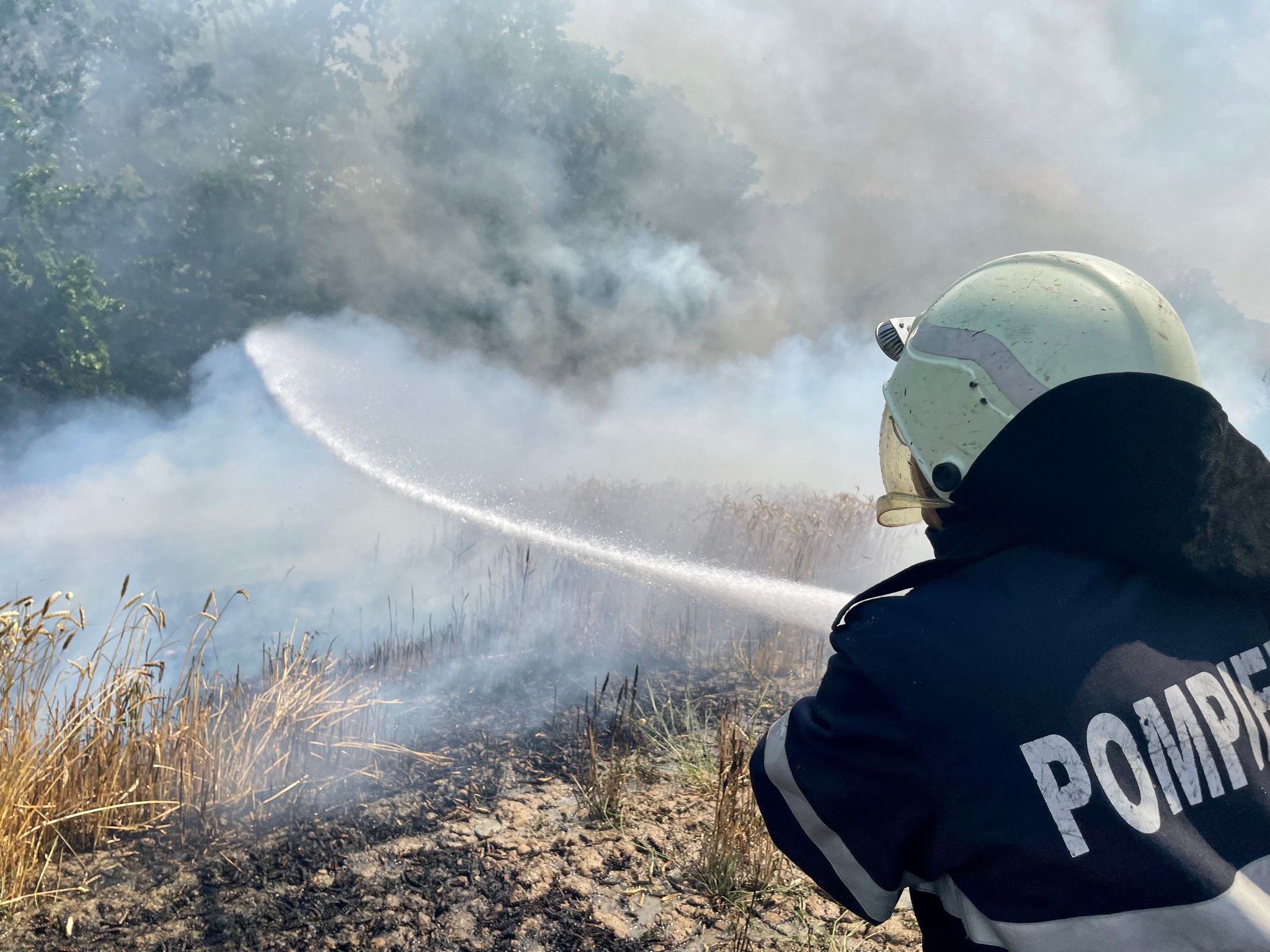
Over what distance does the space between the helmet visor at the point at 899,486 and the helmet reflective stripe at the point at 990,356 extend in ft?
0.65

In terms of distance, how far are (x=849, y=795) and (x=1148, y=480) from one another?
738mm

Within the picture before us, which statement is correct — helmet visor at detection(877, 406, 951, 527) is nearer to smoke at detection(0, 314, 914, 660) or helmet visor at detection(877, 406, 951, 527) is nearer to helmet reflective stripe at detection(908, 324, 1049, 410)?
helmet reflective stripe at detection(908, 324, 1049, 410)

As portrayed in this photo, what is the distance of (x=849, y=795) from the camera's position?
4.41 feet

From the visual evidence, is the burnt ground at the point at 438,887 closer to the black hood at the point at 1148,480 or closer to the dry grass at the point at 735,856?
the dry grass at the point at 735,856

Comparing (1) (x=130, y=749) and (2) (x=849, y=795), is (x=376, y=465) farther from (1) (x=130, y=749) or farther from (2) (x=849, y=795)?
(2) (x=849, y=795)

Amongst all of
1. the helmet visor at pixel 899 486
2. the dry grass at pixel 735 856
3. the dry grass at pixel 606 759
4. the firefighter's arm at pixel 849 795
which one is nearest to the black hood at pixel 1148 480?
the helmet visor at pixel 899 486

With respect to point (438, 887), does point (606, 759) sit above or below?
above

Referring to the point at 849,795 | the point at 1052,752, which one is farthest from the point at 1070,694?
the point at 849,795

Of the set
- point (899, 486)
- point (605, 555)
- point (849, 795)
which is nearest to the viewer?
point (849, 795)

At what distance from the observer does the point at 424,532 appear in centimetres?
816

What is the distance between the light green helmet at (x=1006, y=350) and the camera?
1.58 m

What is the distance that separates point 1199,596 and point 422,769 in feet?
11.1

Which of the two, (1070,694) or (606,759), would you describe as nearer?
(1070,694)

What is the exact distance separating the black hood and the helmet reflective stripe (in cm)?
17
